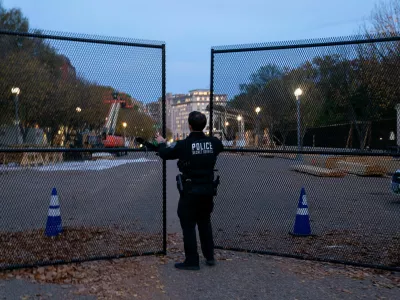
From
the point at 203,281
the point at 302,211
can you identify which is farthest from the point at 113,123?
the point at 302,211

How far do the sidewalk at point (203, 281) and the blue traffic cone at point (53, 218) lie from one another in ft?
4.54

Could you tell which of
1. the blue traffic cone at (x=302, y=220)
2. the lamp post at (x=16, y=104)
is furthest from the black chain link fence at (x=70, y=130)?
the blue traffic cone at (x=302, y=220)

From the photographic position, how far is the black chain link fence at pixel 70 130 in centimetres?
521

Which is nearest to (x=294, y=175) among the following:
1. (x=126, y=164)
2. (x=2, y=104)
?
(x=126, y=164)

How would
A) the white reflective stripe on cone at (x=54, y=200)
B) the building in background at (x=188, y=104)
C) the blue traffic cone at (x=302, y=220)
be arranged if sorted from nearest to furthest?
the building in background at (x=188, y=104)
the white reflective stripe on cone at (x=54, y=200)
the blue traffic cone at (x=302, y=220)

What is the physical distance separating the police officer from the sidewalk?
422 millimetres

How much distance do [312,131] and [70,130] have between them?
3.13 metres

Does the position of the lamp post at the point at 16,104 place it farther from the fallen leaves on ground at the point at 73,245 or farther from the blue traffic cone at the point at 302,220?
the blue traffic cone at the point at 302,220

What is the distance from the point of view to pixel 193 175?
5.01 metres

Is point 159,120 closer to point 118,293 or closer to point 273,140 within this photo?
point 273,140

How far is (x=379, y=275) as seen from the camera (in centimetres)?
508

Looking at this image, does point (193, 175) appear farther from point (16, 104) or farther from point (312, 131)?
point (16, 104)

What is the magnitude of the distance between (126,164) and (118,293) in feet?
7.14

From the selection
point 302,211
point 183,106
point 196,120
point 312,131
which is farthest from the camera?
point 183,106
